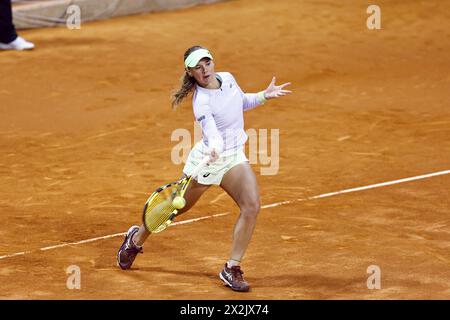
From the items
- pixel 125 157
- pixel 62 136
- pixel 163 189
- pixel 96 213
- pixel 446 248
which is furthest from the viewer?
pixel 62 136

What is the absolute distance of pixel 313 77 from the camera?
17906 millimetres

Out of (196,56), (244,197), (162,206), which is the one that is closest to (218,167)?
(244,197)

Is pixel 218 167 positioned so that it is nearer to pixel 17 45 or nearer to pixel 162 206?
pixel 162 206

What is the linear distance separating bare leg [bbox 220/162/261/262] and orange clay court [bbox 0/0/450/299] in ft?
1.48

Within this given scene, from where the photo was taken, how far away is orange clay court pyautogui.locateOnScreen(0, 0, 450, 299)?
33.1 ft

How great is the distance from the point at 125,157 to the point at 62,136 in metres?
1.44

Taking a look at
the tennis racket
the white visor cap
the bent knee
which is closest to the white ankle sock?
the bent knee

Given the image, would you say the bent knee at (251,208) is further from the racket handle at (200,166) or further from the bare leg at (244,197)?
the racket handle at (200,166)

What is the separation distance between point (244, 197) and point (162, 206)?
688 mm

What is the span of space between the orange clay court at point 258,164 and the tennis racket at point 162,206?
51cm

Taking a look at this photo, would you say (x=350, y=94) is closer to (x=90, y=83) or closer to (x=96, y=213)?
(x=90, y=83)

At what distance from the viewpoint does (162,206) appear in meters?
9.66

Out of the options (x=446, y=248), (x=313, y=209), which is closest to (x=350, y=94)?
(x=313, y=209)

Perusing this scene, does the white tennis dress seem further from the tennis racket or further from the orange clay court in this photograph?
the orange clay court
